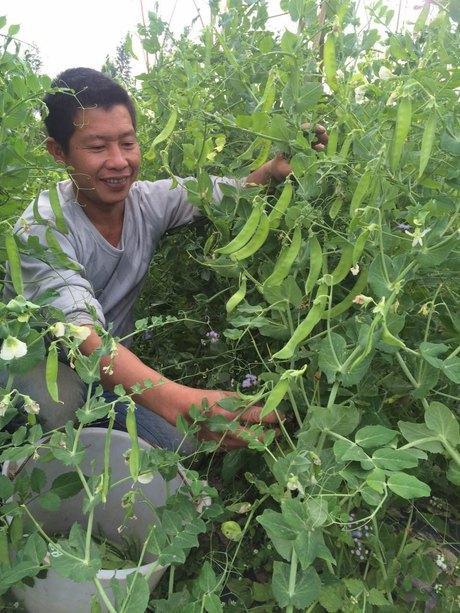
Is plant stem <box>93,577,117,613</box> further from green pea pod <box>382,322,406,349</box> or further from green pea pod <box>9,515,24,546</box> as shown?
green pea pod <box>382,322,406,349</box>

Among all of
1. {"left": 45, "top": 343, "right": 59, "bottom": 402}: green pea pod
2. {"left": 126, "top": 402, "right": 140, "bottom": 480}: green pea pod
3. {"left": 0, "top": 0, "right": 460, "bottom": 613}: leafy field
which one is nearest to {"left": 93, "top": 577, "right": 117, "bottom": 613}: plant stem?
{"left": 0, "top": 0, "right": 460, "bottom": 613}: leafy field

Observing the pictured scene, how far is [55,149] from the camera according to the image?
58.0 inches

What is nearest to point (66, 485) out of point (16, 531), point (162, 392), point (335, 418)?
point (16, 531)

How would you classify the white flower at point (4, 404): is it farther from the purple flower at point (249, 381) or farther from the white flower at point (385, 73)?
the white flower at point (385, 73)

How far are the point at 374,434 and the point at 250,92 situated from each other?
69 centimetres

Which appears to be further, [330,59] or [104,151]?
[104,151]

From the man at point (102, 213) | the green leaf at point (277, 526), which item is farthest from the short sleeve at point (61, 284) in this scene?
the green leaf at point (277, 526)

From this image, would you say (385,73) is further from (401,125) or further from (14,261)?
(14,261)

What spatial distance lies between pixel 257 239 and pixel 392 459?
1.24 ft

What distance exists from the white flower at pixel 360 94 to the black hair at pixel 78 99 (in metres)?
0.59

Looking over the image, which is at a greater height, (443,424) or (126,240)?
(126,240)

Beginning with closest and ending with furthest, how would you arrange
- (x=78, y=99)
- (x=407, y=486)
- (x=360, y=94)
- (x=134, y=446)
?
1. (x=407, y=486)
2. (x=134, y=446)
3. (x=360, y=94)
4. (x=78, y=99)

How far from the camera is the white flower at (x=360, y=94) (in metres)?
1.07

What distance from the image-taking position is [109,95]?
1393mm
